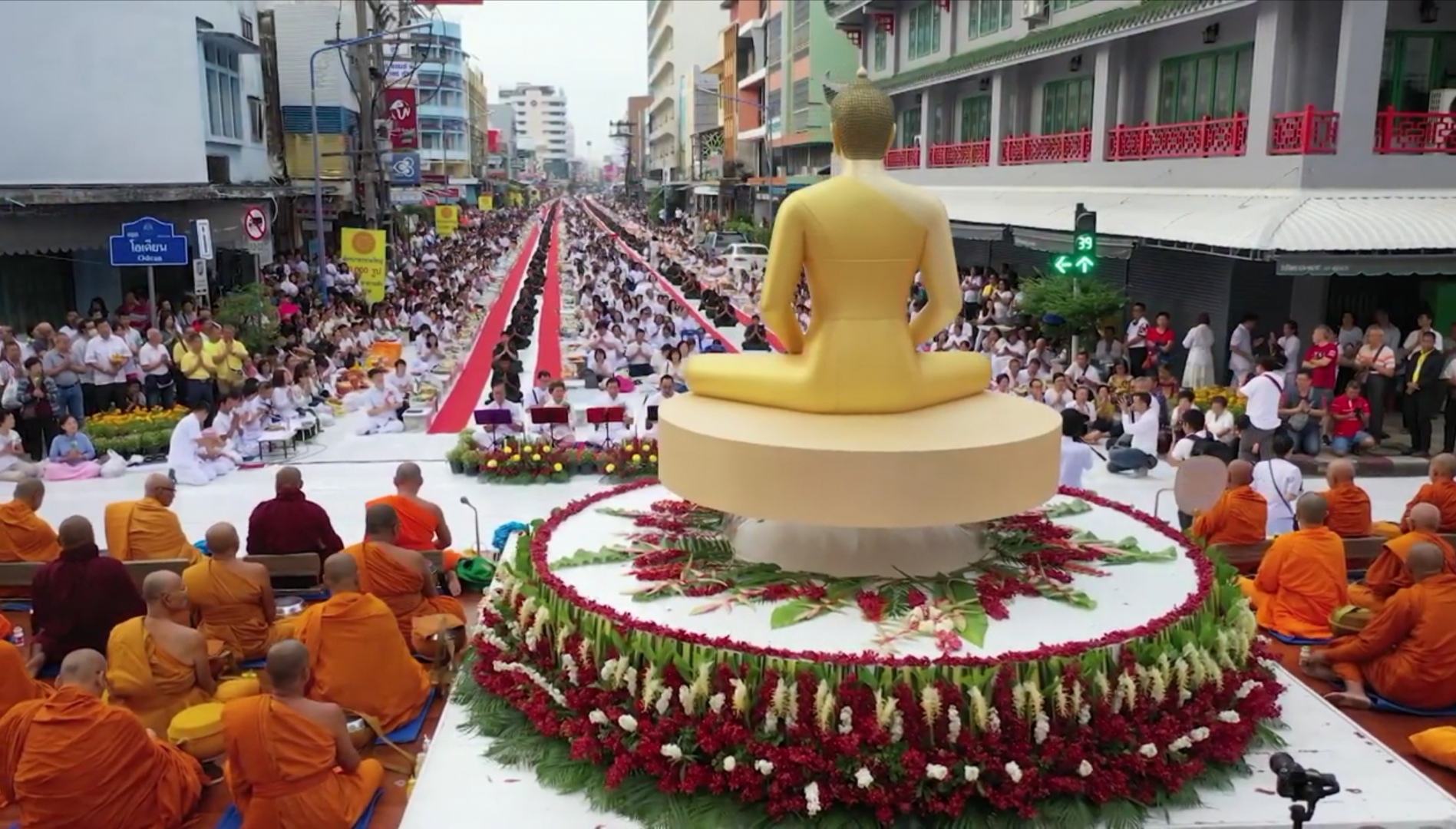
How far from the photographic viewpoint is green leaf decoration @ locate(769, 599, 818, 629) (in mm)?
6707

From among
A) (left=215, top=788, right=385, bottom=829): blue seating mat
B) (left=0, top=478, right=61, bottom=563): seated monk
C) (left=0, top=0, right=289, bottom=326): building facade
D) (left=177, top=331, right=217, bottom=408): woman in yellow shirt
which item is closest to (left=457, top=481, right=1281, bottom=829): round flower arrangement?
(left=215, top=788, right=385, bottom=829): blue seating mat

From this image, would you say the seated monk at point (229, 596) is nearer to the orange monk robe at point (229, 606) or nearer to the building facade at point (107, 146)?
the orange monk robe at point (229, 606)

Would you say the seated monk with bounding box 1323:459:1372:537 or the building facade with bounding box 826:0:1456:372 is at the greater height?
the building facade with bounding box 826:0:1456:372

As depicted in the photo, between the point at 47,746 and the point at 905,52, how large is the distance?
30.3 m

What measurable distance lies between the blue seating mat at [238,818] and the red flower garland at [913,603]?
1.53 meters

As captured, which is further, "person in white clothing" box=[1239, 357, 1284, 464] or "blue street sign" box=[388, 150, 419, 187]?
"blue street sign" box=[388, 150, 419, 187]

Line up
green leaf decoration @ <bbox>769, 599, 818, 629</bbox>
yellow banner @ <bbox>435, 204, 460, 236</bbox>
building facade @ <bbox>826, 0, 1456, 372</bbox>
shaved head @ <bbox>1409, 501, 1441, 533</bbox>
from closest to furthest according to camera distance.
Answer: green leaf decoration @ <bbox>769, 599, 818, 629</bbox>, shaved head @ <bbox>1409, 501, 1441, 533</bbox>, building facade @ <bbox>826, 0, 1456, 372</bbox>, yellow banner @ <bbox>435, 204, 460, 236</bbox>

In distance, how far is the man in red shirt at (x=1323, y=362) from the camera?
13.7 metres

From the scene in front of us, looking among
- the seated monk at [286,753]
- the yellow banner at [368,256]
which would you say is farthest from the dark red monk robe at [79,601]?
the yellow banner at [368,256]

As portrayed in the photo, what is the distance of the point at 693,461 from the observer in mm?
7215

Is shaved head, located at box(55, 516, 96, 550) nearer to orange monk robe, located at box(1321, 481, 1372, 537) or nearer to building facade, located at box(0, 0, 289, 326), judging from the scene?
orange monk robe, located at box(1321, 481, 1372, 537)

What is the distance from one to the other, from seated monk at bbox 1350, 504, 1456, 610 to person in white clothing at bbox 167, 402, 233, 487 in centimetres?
1132

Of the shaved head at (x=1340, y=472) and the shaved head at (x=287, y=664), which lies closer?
the shaved head at (x=287, y=664)

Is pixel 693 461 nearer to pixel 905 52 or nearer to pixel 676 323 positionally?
pixel 676 323
